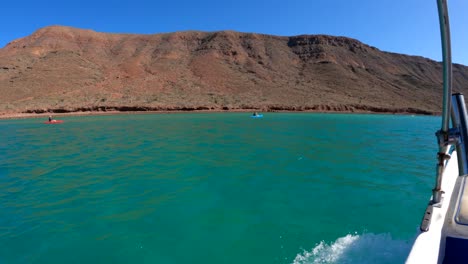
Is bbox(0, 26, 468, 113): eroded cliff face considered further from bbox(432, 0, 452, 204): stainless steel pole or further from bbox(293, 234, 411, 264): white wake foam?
bbox(432, 0, 452, 204): stainless steel pole

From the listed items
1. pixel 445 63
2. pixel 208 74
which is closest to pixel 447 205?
pixel 445 63

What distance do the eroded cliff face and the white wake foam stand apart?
2168 inches

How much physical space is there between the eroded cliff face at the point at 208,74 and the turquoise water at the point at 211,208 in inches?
1924

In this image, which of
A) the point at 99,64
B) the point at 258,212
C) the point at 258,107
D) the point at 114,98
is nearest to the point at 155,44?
the point at 99,64

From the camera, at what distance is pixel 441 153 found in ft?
7.46

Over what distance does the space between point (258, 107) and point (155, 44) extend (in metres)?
53.6

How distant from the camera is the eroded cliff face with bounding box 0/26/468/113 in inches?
2418

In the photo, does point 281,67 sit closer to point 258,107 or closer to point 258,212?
point 258,107

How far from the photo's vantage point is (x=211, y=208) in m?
6.59

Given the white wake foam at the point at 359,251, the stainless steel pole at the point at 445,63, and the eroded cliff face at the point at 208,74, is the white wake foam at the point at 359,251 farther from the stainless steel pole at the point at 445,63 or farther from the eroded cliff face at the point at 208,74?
the eroded cliff face at the point at 208,74

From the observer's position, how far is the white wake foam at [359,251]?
4.31 meters

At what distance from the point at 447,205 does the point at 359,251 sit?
2187mm

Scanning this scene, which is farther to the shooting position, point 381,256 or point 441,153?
point 381,256

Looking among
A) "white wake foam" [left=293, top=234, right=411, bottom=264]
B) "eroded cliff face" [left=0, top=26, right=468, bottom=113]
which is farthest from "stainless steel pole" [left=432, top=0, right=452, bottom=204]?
"eroded cliff face" [left=0, top=26, right=468, bottom=113]
